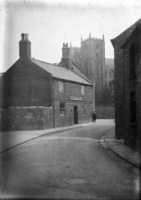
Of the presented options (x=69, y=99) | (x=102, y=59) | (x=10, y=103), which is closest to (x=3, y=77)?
(x=10, y=103)

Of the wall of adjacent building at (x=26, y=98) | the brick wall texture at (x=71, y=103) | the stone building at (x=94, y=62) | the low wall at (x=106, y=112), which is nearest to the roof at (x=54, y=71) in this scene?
the brick wall texture at (x=71, y=103)

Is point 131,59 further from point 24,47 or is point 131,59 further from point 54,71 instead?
point 54,71

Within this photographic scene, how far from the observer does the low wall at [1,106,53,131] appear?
2342 centimetres

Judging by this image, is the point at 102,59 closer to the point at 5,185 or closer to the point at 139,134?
the point at 139,134

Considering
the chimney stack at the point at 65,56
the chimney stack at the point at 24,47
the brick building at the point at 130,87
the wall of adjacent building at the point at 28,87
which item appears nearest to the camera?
the brick building at the point at 130,87

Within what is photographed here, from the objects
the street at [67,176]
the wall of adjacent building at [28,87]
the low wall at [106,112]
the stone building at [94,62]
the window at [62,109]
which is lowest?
the street at [67,176]

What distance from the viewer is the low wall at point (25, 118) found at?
23.4 meters

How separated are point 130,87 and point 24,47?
16.4 m

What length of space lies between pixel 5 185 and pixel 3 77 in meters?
22.4

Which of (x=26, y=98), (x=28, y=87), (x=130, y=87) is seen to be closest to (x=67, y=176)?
(x=130, y=87)

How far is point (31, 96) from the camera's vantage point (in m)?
25.5

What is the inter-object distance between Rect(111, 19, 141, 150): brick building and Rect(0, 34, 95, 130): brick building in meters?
9.76

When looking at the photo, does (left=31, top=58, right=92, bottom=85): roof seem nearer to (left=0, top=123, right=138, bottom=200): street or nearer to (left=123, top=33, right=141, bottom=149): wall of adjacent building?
(left=123, top=33, right=141, bottom=149): wall of adjacent building

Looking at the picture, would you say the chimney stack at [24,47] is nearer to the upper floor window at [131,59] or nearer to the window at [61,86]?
the window at [61,86]
